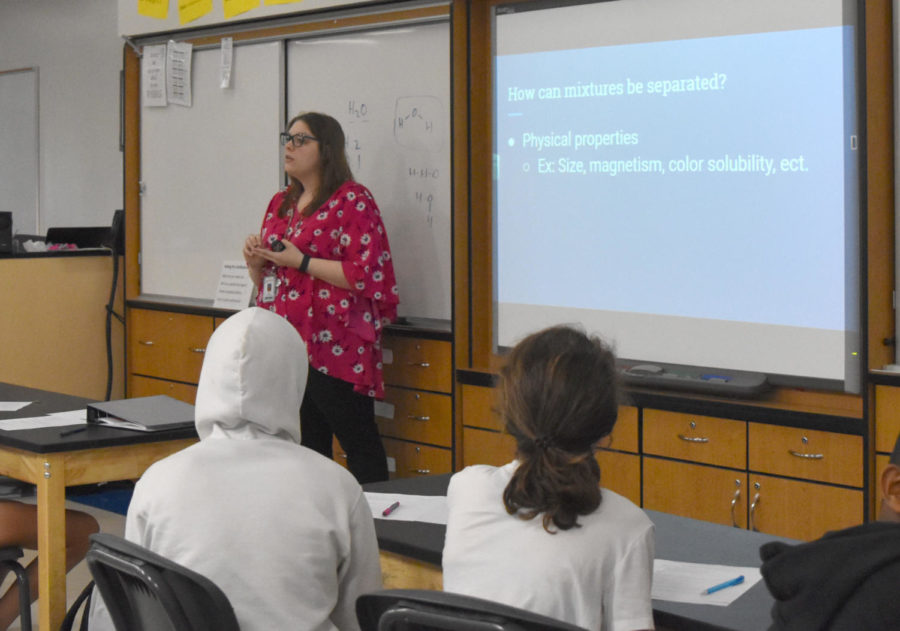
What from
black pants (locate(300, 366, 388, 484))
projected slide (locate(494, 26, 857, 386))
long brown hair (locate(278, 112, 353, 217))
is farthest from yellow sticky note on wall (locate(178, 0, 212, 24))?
black pants (locate(300, 366, 388, 484))

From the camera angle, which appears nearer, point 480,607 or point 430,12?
point 480,607

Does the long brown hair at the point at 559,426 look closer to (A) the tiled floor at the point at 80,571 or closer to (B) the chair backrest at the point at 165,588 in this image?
(B) the chair backrest at the point at 165,588

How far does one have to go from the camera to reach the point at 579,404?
151cm

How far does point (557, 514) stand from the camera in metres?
1.50

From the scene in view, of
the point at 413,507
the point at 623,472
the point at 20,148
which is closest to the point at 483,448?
the point at 623,472

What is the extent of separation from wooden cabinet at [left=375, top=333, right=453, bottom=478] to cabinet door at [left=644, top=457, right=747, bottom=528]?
860 mm

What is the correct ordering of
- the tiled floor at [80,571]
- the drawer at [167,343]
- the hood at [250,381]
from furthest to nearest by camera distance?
1. the drawer at [167,343]
2. the tiled floor at [80,571]
3. the hood at [250,381]

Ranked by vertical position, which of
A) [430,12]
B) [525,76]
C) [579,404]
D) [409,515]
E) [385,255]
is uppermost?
[430,12]

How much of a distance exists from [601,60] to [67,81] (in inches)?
188

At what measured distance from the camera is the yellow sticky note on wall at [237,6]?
15.0 ft

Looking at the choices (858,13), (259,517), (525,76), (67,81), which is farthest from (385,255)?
(67,81)

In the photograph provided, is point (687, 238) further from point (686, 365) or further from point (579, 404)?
point (579, 404)

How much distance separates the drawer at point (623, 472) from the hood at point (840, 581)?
2176mm

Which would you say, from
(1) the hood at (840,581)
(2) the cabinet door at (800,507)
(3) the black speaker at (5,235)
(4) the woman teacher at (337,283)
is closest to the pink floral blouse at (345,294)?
(4) the woman teacher at (337,283)
